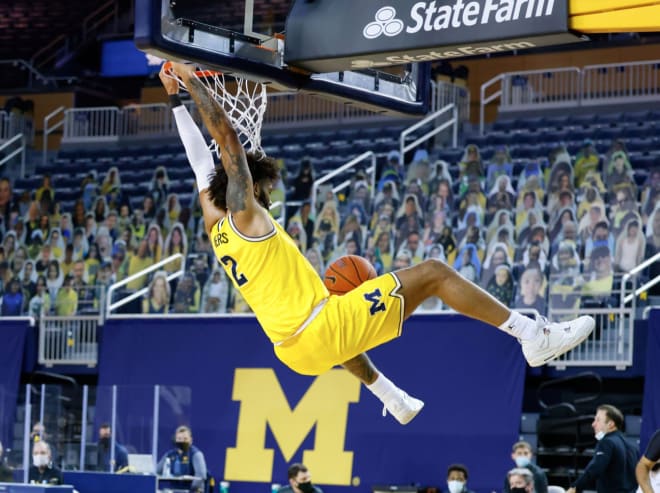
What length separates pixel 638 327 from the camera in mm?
15539

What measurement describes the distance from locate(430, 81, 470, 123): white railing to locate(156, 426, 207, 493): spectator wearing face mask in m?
8.94

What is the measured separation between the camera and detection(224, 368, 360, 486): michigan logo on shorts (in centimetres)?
1678

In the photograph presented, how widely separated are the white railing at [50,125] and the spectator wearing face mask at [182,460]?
451 inches

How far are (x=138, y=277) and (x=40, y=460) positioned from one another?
564 centimetres

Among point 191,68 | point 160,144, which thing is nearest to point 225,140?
point 191,68

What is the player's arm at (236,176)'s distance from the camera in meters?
7.19

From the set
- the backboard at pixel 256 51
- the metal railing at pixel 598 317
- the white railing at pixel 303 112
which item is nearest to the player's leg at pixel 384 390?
the backboard at pixel 256 51

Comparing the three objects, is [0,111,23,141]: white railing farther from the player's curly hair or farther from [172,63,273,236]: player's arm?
[172,63,273,236]: player's arm

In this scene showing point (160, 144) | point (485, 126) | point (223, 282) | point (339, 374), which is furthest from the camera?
point (160, 144)

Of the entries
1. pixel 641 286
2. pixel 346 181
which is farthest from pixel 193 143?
pixel 346 181

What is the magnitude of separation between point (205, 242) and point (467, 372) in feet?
17.9

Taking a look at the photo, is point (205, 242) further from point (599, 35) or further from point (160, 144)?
point (599, 35)

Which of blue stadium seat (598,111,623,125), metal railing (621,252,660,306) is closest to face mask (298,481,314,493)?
metal railing (621,252,660,306)

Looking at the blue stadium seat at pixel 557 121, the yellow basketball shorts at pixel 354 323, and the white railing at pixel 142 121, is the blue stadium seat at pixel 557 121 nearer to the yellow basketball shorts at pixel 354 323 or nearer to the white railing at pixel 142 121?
the white railing at pixel 142 121
